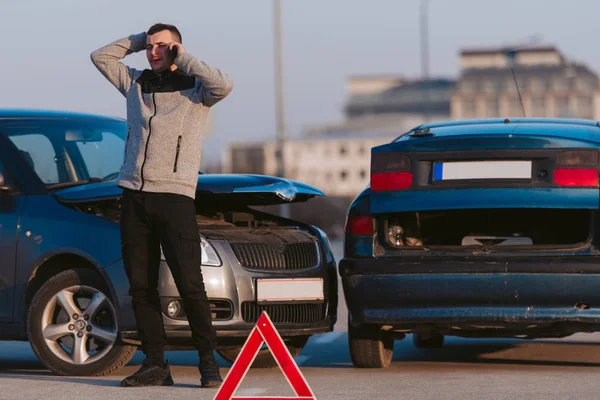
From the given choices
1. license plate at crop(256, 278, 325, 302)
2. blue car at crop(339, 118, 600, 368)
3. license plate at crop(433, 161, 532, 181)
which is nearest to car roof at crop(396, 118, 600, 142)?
blue car at crop(339, 118, 600, 368)

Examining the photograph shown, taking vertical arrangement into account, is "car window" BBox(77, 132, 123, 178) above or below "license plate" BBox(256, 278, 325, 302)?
above

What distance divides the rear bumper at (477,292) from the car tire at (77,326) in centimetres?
139

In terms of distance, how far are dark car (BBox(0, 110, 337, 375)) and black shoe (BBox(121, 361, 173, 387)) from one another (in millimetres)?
495

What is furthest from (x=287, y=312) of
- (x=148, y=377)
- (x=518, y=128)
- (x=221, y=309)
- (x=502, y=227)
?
(x=518, y=128)

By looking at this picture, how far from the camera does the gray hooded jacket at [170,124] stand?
708cm

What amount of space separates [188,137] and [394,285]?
5.15 feet

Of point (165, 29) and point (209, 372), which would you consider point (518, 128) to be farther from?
point (209, 372)

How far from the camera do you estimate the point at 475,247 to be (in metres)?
7.92

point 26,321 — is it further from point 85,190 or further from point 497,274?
point 497,274

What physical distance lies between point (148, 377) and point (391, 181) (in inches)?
71.5

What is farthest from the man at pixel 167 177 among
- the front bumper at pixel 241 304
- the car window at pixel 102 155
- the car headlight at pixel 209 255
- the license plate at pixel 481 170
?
the car window at pixel 102 155

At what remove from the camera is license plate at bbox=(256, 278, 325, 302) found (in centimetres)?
799

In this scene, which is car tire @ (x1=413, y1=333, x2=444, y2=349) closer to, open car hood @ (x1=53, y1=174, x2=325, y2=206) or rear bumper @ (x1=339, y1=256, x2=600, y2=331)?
rear bumper @ (x1=339, y1=256, x2=600, y2=331)

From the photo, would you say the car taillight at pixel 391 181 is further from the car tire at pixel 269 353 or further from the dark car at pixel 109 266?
the car tire at pixel 269 353
